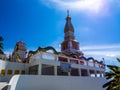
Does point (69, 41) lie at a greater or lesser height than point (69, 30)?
lesser

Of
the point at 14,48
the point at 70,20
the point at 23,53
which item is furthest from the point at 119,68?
the point at 70,20

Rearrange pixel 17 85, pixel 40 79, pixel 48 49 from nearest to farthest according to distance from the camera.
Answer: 1. pixel 17 85
2. pixel 40 79
3. pixel 48 49

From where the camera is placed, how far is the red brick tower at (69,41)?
40.4m

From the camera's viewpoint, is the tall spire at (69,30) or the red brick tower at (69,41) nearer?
the red brick tower at (69,41)

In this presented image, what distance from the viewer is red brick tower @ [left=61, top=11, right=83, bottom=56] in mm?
40375

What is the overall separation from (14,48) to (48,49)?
834 inches

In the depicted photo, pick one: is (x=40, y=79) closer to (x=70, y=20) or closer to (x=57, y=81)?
(x=57, y=81)

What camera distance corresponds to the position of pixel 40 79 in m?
15.8

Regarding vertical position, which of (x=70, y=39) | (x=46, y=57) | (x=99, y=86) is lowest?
(x=99, y=86)

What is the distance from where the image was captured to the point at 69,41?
42.3m

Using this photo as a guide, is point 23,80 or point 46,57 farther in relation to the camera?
point 46,57

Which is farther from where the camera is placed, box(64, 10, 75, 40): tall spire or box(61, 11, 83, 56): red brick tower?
box(64, 10, 75, 40): tall spire

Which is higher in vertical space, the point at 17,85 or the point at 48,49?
the point at 48,49

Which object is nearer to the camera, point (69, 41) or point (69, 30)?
point (69, 41)
